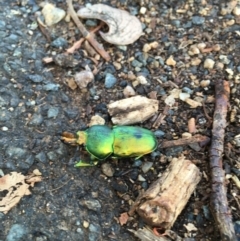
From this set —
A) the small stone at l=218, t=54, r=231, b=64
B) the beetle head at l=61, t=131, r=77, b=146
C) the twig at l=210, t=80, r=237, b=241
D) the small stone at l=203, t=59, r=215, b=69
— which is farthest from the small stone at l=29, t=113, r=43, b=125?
the small stone at l=218, t=54, r=231, b=64

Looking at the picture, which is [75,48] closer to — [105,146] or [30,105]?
[30,105]

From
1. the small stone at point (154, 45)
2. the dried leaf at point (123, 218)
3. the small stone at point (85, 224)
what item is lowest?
the small stone at point (85, 224)

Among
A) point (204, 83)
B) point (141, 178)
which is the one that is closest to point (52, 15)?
point (204, 83)

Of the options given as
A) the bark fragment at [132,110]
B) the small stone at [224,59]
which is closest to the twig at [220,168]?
the small stone at [224,59]

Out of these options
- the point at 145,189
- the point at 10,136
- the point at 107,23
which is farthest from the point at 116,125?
the point at 107,23

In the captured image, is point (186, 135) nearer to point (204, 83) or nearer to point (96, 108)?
point (204, 83)

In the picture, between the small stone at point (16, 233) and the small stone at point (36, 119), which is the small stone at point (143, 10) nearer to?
the small stone at point (36, 119)

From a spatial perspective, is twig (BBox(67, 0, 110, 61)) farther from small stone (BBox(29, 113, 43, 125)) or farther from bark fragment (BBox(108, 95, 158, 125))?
small stone (BBox(29, 113, 43, 125))
